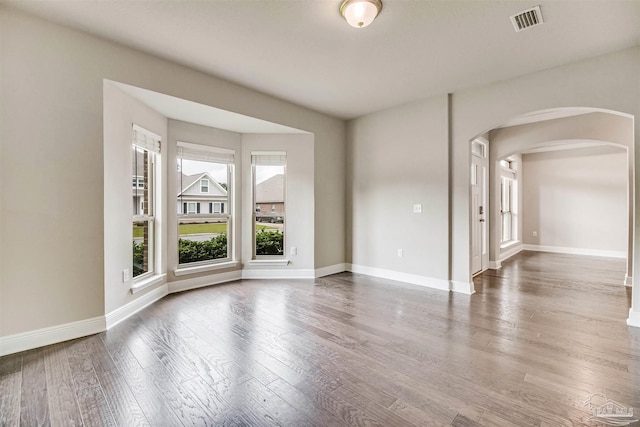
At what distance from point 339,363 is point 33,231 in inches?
110

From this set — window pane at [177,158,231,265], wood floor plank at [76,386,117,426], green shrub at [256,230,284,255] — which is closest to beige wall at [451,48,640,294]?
green shrub at [256,230,284,255]

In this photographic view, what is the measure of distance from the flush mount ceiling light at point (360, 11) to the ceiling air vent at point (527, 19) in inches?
48.0

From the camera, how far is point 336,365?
7.10ft

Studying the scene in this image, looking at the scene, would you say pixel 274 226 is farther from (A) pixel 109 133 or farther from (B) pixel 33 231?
(B) pixel 33 231

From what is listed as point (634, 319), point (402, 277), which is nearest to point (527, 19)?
point (634, 319)

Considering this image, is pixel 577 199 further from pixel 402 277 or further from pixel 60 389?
pixel 60 389

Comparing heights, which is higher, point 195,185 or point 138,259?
point 195,185

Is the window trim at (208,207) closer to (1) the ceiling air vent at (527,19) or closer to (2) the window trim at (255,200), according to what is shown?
(2) the window trim at (255,200)

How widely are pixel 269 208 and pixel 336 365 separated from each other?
3208 millimetres

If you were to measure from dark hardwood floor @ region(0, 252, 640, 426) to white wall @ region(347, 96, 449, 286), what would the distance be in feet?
3.36

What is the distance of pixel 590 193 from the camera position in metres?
7.11

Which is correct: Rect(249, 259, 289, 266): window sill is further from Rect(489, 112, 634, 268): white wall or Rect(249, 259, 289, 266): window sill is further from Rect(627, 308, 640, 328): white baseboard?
Rect(627, 308, 640, 328): white baseboard

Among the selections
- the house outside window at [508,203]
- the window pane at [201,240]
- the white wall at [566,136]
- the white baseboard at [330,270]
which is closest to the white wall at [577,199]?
the house outside window at [508,203]

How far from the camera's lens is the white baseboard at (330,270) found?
501 centimetres
